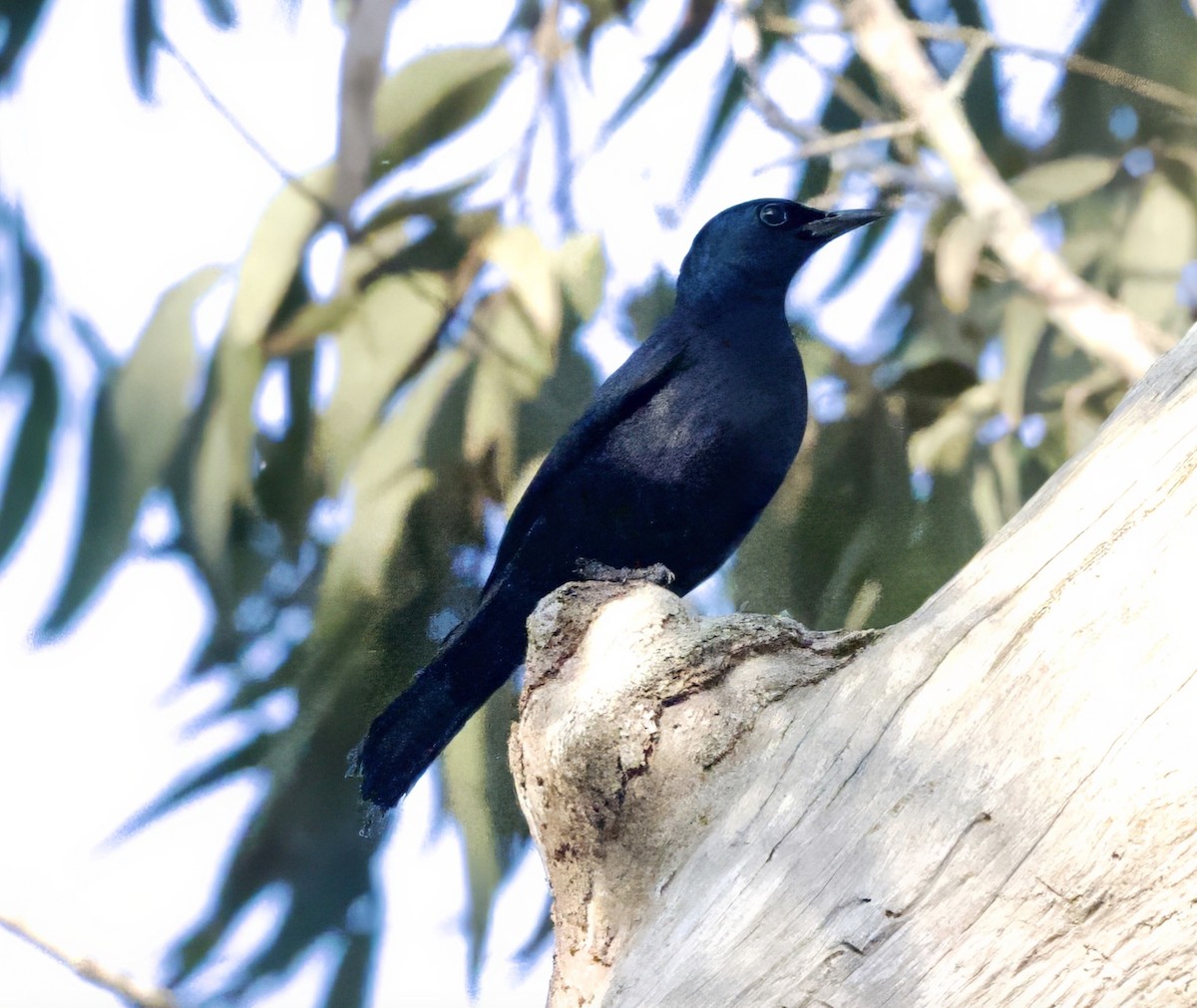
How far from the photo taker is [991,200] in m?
1.85

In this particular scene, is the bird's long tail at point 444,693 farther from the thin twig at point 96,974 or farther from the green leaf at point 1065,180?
the green leaf at point 1065,180

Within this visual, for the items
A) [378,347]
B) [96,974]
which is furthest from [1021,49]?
[96,974]

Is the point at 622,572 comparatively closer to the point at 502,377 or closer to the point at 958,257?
the point at 502,377

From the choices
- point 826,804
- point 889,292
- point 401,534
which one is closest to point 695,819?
point 826,804

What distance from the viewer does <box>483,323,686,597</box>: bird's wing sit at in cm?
134

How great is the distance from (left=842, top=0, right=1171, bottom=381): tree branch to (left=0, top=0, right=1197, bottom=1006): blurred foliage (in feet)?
0.11

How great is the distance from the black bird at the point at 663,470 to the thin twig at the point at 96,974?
0.49m

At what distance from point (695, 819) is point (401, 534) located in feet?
2.58

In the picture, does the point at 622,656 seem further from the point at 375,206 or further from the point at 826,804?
the point at 375,206

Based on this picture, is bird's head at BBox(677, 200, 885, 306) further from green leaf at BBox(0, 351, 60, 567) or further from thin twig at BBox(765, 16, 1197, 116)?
green leaf at BBox(0, 351, 60, 567)

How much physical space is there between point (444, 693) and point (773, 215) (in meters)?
0.64

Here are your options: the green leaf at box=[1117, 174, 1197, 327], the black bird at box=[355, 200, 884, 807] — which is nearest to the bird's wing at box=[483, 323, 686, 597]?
the black bird at box=[355, 200, 884, 807]

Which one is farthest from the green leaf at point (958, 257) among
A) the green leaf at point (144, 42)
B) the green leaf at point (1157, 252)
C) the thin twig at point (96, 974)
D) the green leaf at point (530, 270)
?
the thin twig at point (96, 974)

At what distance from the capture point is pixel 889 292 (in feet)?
5.86
